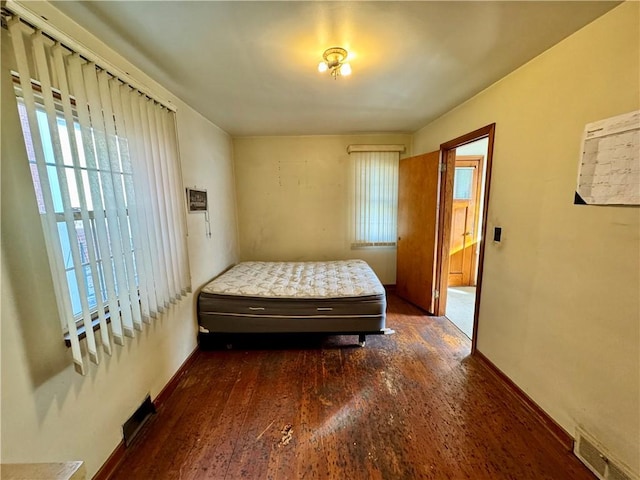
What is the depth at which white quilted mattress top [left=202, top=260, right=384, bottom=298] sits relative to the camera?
239 centimetres

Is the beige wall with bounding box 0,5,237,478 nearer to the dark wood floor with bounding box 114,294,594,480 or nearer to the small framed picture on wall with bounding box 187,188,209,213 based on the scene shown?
the dark wood floor with bounding box 114,294,594,480

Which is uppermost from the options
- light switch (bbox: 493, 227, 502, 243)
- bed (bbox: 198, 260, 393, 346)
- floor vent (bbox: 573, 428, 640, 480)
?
light switch (bbox: 493, 227, 502, 243)

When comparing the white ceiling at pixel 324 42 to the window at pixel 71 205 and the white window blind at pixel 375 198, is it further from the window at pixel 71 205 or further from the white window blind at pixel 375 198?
the white window blind at pixel 375 198

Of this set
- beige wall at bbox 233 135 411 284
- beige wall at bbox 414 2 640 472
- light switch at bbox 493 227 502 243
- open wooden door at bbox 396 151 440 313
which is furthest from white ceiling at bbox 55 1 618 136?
beige wall at bbox 233 135 411 284

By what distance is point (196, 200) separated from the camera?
245cm

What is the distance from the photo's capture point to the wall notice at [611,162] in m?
1.13

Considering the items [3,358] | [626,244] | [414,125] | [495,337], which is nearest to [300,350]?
[495,337]

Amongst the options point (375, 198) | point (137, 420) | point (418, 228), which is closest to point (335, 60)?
point (418, 228)

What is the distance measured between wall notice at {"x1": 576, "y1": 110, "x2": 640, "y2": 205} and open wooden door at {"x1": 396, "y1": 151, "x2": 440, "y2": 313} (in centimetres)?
155

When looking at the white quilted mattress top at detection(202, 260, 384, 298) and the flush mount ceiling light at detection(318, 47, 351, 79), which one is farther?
the white quilted mattress top at detection(202, 260, 384, 298)

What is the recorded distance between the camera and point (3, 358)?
91 centimetres

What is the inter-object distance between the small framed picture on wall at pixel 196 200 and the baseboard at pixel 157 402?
134 cm

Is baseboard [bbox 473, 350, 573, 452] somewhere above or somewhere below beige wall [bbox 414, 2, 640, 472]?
below

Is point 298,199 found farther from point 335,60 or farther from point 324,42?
point 324,42
